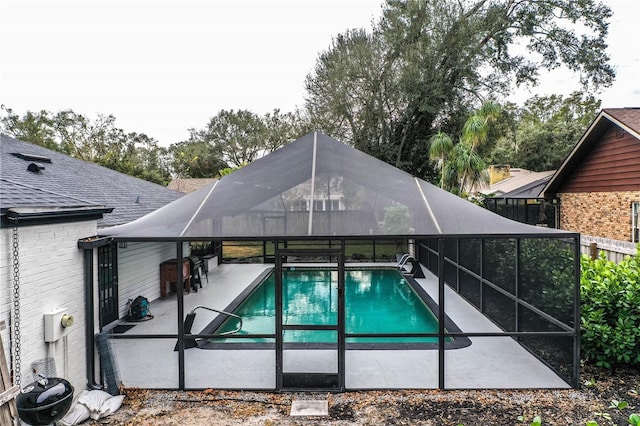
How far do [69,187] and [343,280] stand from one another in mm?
6479

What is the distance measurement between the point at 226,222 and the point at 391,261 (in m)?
9.98

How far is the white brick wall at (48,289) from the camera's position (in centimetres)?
348

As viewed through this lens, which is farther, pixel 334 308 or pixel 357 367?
pixel 357 367

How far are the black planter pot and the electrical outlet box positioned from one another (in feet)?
2.06

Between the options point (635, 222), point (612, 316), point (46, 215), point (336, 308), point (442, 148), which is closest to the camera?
point (46, 215)

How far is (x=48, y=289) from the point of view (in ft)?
13.1

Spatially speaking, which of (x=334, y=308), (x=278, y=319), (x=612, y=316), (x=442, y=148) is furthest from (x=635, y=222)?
(x=278, y=319)

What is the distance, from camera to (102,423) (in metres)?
4.05

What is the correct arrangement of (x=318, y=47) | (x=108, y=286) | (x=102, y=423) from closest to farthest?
(x=102, y=423) → (x=108, y=286) → (x=318, y=47)

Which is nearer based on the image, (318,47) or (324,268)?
(324,268)

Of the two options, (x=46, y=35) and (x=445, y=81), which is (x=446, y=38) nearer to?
(x=445, y=81)

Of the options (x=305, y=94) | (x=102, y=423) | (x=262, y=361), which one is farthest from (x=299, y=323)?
(x=305, y=94)

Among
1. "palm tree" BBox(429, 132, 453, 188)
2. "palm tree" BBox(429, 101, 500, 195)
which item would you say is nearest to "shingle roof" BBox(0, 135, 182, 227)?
"palm tree" BBox(429, 132, 453, 188)

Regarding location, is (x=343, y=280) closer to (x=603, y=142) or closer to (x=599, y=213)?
(x=599, y=213)
